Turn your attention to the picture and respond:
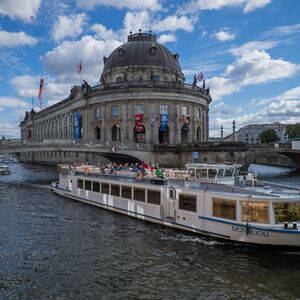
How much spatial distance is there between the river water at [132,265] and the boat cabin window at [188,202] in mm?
1534

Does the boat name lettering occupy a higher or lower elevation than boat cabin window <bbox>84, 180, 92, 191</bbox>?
lower

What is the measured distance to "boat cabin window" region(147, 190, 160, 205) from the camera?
80.3 ft

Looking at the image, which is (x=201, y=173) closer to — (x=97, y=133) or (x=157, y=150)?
(x=157, y=150)

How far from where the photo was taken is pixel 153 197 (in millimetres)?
24922

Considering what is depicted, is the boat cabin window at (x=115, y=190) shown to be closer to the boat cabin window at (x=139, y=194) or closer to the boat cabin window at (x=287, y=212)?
the boat cabin window at (x=139, y=194)

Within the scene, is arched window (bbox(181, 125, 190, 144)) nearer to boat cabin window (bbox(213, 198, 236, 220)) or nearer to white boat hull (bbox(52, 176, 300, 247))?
white boat hull (bbox(52, 176, 300, 247))

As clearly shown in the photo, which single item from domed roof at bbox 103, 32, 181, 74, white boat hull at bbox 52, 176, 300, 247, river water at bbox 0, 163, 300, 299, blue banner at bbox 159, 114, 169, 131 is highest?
domed roof at bbox 103, 32, 181, 74

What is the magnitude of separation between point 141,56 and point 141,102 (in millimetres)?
14917

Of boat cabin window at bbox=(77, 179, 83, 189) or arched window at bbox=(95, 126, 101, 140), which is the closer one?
boat cabin window at bbox=(77, 179, 83, 189)

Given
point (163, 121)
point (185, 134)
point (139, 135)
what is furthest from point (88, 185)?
point (185, 134)

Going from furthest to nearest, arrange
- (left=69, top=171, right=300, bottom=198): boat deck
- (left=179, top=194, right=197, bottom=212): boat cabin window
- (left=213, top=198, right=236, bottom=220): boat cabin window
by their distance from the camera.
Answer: (left=179, top=194, right=197, bottom=212): boat cabin window < (left=213, top=198, right=236, bottom=220): boat cabin window < (left=69, top=171, right=300, bottom=198): boat deck

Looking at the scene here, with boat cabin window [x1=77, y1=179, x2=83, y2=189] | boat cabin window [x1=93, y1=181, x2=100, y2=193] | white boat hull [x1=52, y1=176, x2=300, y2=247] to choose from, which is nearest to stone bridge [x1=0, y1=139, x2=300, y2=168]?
boat cabin window [x1=77, y1=179, x2=83, y2=189]

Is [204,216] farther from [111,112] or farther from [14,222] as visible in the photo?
[111,112]

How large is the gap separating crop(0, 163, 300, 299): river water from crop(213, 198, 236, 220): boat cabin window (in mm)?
1458
